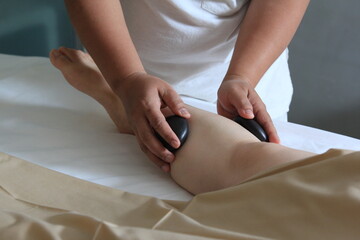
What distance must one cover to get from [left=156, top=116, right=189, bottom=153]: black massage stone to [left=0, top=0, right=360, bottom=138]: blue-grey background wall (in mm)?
1198

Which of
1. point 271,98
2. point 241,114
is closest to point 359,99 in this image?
point 271,98

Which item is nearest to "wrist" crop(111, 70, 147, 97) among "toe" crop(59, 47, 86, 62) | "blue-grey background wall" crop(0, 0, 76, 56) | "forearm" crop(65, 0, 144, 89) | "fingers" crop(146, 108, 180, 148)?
"forearm" crop(65, 0, 144, 89)

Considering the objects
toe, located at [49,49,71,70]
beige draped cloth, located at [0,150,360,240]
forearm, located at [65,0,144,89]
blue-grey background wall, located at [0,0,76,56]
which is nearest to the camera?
beige draped cloth, located at [0,150,360,240]

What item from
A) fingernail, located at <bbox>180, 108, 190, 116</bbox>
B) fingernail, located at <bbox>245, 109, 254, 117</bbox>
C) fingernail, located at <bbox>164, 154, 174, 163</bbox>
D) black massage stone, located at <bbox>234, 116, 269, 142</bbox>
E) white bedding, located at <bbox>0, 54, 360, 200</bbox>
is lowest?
white bedding, located at <bbox>0, 54, 360, 200</bbox>

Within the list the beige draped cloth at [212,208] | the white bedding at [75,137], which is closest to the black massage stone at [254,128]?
the white bedding at [75,137]

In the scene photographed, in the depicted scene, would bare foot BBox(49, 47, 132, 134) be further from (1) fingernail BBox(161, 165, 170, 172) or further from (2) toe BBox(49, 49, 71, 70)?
(1) fingernail BBox(161, 165, 170, 172)

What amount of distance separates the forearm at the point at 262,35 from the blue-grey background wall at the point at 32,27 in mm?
1024

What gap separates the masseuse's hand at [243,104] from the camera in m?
0.90

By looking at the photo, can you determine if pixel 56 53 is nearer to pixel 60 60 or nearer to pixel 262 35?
pixel 60 60

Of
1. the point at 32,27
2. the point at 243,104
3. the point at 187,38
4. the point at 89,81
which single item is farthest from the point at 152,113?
the point at 32,27

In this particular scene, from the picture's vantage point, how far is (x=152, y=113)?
83cm

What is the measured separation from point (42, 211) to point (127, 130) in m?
0.36

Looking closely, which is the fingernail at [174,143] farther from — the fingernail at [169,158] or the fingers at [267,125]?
the fingers at [267,125]

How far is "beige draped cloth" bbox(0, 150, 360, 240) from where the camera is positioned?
0.51 metres
